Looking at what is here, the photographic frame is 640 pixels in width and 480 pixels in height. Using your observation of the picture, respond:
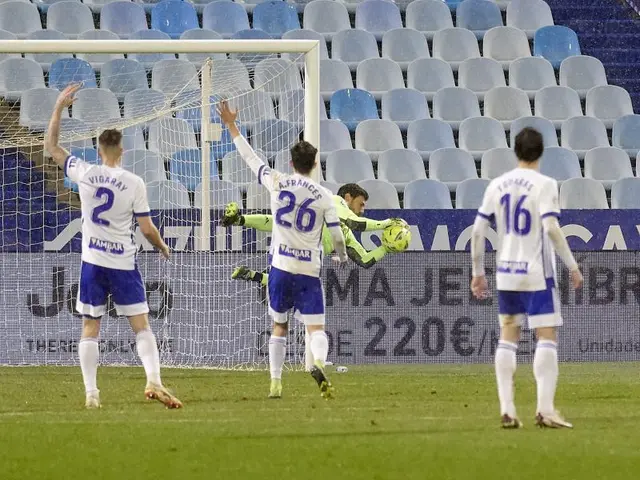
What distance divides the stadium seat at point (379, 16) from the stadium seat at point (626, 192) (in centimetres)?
489

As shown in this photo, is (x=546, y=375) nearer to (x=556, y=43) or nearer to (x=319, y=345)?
(x=319, y=345)

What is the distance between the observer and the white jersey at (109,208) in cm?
1018

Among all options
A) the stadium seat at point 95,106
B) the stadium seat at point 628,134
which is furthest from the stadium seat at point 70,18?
the stadium seat at point 628,134

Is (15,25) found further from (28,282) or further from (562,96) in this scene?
(562,96)

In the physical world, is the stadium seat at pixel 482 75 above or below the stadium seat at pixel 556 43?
below

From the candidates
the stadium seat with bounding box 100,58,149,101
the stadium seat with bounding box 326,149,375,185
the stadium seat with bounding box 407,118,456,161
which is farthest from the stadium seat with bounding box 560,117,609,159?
the stadium seat with bounding box 100,58,149,101

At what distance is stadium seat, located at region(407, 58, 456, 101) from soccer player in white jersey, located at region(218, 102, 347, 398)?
10764mm

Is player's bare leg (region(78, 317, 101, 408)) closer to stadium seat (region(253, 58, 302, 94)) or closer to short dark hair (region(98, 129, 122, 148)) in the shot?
short dark hair (region(98, 129, 122, 148))

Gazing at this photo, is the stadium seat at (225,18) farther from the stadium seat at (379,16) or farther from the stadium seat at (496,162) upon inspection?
the stadium seat at (496,162)

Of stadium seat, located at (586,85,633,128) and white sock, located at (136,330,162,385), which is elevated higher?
stadium seat, located at (586,85,633,128)

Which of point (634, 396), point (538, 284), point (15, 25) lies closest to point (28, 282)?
point (15, 25)

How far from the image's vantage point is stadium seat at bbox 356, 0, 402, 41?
2291 cm

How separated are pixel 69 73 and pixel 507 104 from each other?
652cm

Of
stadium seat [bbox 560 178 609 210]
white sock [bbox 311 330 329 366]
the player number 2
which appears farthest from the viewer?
stadium seat [bbox 560 178 609 210]
